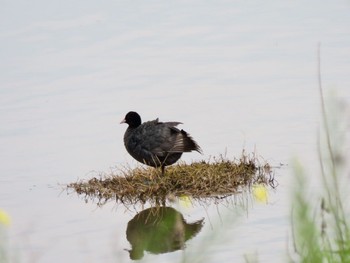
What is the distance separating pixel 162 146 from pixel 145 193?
0.73 metres

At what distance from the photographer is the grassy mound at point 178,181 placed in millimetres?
13188

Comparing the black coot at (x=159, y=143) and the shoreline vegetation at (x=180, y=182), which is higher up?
the black coot at (x=159, y=143)

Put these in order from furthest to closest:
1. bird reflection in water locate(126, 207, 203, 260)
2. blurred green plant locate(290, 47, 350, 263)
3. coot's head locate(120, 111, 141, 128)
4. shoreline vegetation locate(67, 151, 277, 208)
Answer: coot's head locate(120, 111, 141, 128) < shoreline vegetation locate(67, 151, 277, 208) < bird reflection in water locate(126, 207, 203, 260) < blurred green plant locate(290, 47, 350, 263)

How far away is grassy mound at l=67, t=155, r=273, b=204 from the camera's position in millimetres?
13188

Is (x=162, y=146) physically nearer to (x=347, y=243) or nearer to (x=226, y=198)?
(x=226, y=198)

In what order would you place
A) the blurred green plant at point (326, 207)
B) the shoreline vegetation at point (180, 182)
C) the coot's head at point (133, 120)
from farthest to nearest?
1. the coot's head at point (133, 120)
2. the shoreline vegetation at point (180, 182)
3. the blurred green plant at point (326, 207)

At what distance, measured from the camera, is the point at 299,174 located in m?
4.90

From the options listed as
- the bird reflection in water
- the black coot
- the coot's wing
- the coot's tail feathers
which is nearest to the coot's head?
the black coot

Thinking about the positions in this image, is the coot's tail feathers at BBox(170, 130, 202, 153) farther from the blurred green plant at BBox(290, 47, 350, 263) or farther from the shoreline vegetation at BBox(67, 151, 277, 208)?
the blurred green plant at BBox(290, 47, 350, 263)

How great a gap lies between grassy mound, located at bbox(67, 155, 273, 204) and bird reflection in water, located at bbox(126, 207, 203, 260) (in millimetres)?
474

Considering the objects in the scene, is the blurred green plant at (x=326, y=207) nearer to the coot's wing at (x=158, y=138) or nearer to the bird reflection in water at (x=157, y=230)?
the bird reflection in water at (x=157, y=230)

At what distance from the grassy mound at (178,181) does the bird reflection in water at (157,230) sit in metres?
0.47

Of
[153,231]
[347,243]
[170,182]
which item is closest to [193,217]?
[153,231]

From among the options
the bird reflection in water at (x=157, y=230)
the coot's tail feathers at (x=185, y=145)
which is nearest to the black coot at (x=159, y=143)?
the coot's tail feathers at (x=185, y=145)
